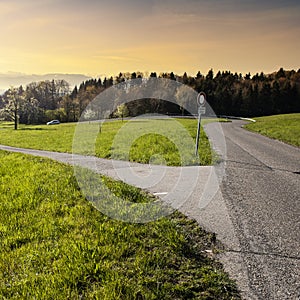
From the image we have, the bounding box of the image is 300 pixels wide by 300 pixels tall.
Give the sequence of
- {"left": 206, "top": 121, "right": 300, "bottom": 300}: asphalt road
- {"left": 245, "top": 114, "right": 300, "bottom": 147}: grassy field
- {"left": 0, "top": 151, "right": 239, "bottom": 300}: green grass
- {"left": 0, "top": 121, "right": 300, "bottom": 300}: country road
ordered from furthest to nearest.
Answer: {"left": 245, "top": 114, "right": 300, "bottom": 147}: grassy field
{"left": 0, "top": 121, "right": 300, "bottom": 300}: country road
{"left": 206, "top": 121, "right": 300, "bottom": 300}: asphalt road
{"left": 0, "top": 151, "right": 239, "bottom": 300}: green grass

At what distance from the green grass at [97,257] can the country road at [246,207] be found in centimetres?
35

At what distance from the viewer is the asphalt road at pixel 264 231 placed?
3.62m

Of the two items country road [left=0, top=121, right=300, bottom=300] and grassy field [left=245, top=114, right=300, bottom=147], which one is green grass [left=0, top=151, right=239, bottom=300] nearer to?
country road [left=0, top=121, right=300, bottom=300]

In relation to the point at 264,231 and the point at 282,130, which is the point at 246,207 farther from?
the point at 282,130

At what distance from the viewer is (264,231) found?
200 inches

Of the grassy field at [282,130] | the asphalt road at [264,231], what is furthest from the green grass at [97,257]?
the grassy field at [282,130]

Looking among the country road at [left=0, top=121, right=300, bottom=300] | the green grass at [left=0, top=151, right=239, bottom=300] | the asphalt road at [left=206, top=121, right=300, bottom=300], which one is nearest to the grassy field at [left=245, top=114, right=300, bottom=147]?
the country road at [left=0, top=121, right=300, bottom=300]

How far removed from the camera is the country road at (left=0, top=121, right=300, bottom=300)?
3.81m

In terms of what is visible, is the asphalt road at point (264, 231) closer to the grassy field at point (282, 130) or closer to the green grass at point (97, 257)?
the green grass at point (97, 257)

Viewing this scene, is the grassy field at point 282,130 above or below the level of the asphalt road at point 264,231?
above

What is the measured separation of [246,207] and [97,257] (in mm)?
3442

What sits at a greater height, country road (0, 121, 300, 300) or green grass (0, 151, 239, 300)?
country road (0, 121, 300, 300)

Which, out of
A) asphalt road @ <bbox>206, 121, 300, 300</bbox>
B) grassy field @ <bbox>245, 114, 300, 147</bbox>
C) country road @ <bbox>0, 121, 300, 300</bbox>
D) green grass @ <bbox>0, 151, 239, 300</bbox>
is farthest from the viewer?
grassy field @ <bbox>245, 114, 300, 147</bbox>

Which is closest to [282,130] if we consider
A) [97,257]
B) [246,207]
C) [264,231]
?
[246,207]
